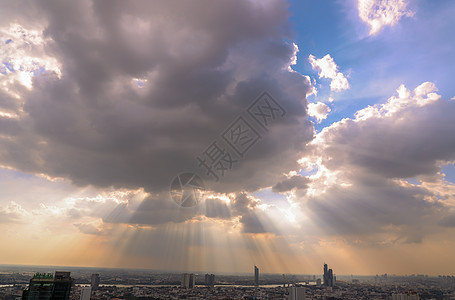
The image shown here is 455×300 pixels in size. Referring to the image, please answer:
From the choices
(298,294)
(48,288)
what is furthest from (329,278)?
(48,288)

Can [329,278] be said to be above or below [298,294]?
below

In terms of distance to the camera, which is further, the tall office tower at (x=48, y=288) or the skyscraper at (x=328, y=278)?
the skyscraper at (x=328, y=278)

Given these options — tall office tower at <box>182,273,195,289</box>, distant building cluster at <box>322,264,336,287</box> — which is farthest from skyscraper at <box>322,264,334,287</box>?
tall office tower at <box>182,273,195,289</box>

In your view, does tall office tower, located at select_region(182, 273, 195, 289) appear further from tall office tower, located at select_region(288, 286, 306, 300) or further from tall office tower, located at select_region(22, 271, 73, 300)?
tall office tower, located at select_region(22, 271, 73, 300)

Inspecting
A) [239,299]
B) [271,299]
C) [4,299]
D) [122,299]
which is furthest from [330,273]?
[4,299]

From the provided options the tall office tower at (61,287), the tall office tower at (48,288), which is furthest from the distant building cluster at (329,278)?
the tall office tower at (48,288)

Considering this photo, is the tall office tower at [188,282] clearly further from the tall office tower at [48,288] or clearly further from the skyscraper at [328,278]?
the tall office tower at [48,288]

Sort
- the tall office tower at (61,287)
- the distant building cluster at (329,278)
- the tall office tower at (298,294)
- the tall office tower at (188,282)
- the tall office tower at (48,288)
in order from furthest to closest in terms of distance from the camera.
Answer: the distant building cluster at (329,278) → the tall office tower at (188,282) → the tall office tower at (298,294) → the tall office tower at (61,287) → the tall office tower at (48,288)

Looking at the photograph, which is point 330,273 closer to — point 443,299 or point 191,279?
point 443,299

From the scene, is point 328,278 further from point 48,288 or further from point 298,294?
point 48,288
